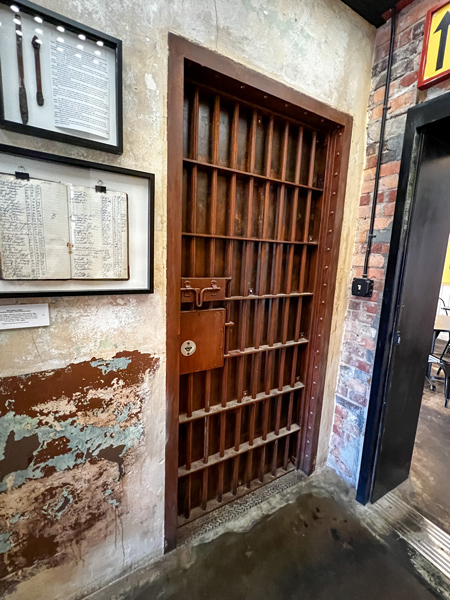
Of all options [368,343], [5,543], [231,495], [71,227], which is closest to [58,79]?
[71,227]

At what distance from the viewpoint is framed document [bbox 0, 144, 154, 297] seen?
2.72 feet

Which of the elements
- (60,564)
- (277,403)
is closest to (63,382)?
(60,564)

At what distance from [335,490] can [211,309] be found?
1.55m

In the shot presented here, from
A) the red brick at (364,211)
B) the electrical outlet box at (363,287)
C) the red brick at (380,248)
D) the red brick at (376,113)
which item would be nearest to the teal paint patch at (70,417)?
the electrical outlet box at (363,287)

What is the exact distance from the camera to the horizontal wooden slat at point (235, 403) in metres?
1.45

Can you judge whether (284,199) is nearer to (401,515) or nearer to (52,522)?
(52,522)

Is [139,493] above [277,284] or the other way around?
the other way around

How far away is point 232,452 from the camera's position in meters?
1.64

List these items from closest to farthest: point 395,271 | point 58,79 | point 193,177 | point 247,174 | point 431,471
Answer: point 58,79, point 193,177, point 247,174, point 395,271, point 431,471

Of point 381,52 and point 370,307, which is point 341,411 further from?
point 381,52

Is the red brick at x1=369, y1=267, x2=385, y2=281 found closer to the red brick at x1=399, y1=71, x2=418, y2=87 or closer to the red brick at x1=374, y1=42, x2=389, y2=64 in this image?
the red brick at x1=399, y1=71, x2=418, y2=87

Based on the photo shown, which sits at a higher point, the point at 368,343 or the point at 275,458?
the point at 368,343

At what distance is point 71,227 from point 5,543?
45.7 inches

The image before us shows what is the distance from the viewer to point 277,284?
1625 mm
